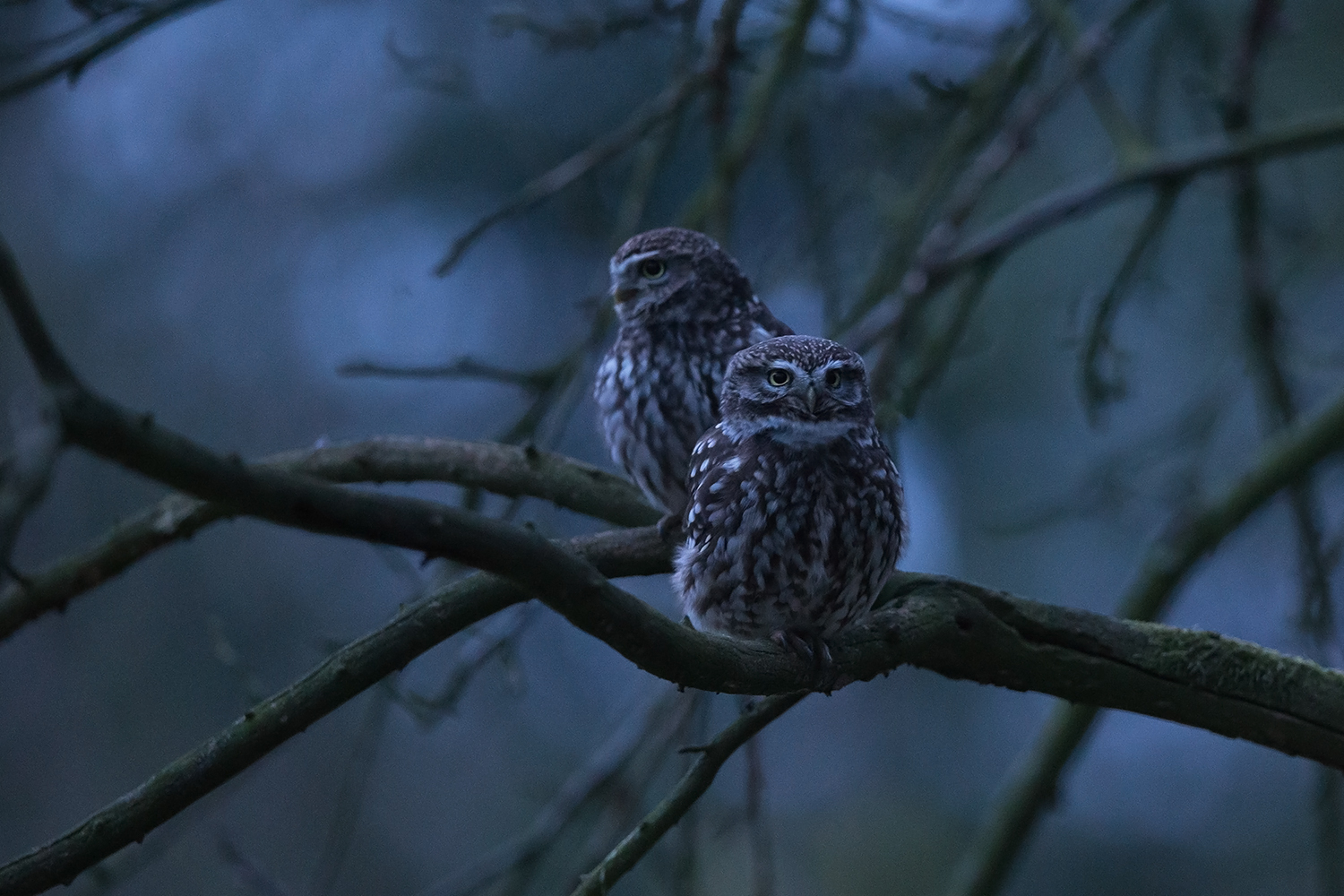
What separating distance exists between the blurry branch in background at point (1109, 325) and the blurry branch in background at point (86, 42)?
2.60 metres

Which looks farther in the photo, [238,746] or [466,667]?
[466,667]

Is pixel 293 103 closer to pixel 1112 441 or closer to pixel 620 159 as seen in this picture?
pixel 620 159

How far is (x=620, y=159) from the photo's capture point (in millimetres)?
5590

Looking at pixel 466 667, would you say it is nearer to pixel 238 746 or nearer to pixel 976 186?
Result: pixel 238 746

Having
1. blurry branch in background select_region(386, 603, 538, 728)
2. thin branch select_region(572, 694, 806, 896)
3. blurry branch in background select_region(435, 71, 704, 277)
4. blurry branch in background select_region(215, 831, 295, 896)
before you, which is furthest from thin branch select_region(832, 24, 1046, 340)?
blurry branch in background select_region(215, 831, 295, 896)

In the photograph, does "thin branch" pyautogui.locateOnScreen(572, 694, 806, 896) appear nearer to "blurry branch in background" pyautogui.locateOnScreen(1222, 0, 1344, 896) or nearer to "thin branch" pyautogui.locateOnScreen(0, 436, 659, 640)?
"thin branch" pyautogui.locateOnScreen(0, 436, 659, 640)

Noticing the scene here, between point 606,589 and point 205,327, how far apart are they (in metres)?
7.67

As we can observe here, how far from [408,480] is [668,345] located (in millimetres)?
870

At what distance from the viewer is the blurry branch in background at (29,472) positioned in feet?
4.08

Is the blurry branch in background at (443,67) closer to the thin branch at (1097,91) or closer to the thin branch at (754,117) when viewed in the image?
the thin branch at (754,117)

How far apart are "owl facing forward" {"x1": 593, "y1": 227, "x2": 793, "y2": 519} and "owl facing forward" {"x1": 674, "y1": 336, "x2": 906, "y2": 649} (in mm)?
568

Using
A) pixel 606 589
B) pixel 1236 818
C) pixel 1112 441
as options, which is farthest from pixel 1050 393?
pixel 606 589

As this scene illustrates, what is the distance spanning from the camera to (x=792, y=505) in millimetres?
2768

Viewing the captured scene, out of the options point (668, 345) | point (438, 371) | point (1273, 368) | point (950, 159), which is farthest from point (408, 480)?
point (1273, 368)
